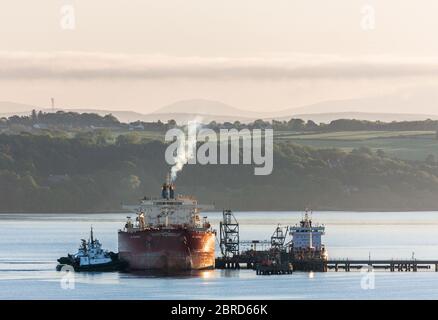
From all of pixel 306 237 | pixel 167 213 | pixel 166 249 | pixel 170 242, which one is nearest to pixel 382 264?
pixel 306 237

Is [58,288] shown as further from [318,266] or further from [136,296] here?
[318,266]

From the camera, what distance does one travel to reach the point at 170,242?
15562 centimetres

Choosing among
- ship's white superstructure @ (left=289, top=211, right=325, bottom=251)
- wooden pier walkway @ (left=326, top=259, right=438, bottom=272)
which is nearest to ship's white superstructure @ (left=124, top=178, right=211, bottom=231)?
ship's white superstructure @ (left=289, top=211, right=325, bottom=251)

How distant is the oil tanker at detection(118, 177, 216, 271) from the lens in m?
156

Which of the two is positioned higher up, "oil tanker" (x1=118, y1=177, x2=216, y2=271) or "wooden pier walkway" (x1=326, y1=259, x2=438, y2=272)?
"oil tanker" (x1=118, y1=177, x2=216, y2=271)

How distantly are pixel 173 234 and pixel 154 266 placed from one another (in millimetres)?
3369

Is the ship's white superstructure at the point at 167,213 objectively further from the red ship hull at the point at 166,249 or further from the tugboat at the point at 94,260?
the red ship hull at the point at 166,249

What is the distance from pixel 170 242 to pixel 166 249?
0.73 metres

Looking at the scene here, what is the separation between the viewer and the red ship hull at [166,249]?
511 ft

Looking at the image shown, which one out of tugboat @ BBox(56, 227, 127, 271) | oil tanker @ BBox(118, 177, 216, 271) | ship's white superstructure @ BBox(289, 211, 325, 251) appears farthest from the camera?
ship's white superstructure @ BBox(289, 211, 325, 251)

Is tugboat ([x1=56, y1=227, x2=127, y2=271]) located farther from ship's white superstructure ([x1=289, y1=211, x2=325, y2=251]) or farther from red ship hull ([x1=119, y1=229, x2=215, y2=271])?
Result: ship's white superstructure ([x1=289, y1=211, x2=325, y2=251])

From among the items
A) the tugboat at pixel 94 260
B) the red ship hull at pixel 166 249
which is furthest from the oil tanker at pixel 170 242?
the tugboat at pixel 94 260

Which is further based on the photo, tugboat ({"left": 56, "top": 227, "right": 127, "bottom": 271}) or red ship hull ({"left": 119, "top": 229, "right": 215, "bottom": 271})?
tugboat ({"left": 56, "top": 227, "right": 127, "bottom": 271})

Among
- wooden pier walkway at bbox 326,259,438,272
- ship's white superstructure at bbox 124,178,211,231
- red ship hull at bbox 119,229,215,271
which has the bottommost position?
wooden pier walkway at bbox 326,259,438,272
